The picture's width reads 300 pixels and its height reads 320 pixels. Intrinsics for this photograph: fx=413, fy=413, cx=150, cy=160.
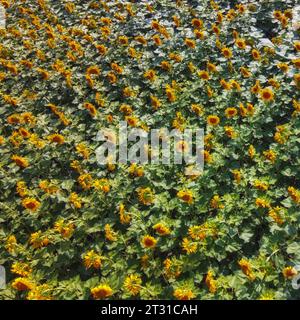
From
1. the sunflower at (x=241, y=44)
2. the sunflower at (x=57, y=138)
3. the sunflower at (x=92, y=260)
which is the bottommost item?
the sunflower at (x=92, y=260)

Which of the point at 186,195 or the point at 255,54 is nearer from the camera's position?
the point at 186,195

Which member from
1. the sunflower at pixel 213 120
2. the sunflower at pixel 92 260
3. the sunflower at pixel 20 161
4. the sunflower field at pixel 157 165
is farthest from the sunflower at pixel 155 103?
the sunflower at pixel 92 260

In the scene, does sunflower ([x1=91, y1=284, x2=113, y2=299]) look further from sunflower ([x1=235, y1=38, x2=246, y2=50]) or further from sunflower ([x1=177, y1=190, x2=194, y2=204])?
sunflower ([x1=235, y1=38, x2=246, y2=50])

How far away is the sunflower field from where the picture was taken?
3842mm

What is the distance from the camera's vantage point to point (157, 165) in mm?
4789

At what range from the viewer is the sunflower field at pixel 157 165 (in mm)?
3842

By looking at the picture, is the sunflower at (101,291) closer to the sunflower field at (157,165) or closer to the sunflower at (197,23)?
the sunflower field at (157,165)

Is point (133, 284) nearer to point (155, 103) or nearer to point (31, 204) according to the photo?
point (31, 204)

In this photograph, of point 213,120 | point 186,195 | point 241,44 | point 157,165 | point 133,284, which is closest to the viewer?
Answer: point 133,284

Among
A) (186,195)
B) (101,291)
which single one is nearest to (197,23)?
(186,195)

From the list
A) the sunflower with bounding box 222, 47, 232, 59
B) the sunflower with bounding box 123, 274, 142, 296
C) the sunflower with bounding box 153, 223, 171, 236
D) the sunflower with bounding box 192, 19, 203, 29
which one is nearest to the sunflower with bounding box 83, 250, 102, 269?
the sunflower with bounding box 123, 274, 142, 296

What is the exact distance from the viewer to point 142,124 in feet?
17.5

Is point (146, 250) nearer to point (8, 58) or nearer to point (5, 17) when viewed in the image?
point (8, 58)

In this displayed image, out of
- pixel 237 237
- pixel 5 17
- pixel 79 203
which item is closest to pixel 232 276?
pixel 237 237
